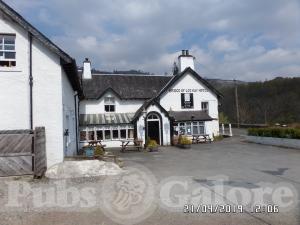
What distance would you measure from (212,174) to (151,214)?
5818 mm

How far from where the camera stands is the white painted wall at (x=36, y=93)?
1407 centimetres

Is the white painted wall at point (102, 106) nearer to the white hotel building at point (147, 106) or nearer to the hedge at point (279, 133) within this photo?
the white hotel building at point (147, 106)

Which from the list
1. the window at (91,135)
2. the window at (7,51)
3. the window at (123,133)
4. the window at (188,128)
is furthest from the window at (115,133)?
the window at (7,51)

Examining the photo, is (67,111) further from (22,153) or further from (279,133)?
(279,133)

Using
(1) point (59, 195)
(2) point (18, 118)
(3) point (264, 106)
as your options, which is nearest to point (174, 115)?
(2) point (18, 118)

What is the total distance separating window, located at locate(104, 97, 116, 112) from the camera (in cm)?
3084

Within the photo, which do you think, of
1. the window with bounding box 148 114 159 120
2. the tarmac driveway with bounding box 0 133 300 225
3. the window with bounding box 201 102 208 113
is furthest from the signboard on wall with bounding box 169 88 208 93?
the tarmac driveway with bounding box 0 133 300 225

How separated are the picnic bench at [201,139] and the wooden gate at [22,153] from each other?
1973 cm

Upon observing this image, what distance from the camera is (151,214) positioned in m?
7.71

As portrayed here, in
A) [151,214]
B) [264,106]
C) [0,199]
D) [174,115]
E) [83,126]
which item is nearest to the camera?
[151,214]

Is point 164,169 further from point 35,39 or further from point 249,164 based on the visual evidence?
point 35,39

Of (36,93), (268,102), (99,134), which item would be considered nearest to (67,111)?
(36,93)

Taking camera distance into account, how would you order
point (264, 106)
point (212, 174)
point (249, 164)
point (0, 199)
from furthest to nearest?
point (264, 106) → point (249, 164) → point (212, 174) → point (0, 199)

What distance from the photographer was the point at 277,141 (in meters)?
25.1
